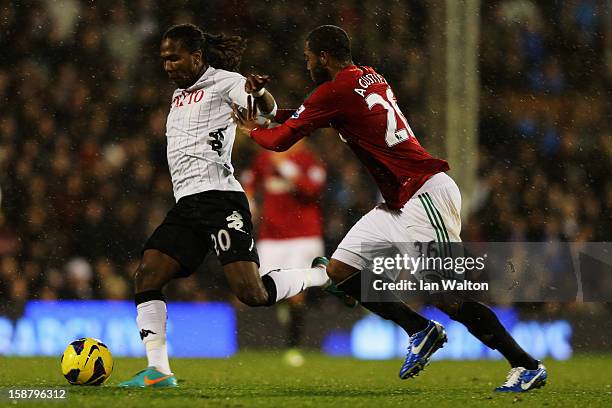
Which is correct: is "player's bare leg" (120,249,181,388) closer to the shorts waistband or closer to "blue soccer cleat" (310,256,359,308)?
"blue soccer cleat" (310,256,359,308)

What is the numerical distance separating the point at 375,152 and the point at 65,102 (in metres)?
6.41

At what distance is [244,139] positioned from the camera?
38.7 ft

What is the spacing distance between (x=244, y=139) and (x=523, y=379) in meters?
6.05

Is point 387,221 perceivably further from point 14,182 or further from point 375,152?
point 14,182

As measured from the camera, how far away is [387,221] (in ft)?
20.6

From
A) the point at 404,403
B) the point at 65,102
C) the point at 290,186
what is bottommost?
the point at 404,403

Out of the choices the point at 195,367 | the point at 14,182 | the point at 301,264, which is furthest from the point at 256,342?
the point at 14,182

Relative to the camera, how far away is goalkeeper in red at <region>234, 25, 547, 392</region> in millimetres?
6148

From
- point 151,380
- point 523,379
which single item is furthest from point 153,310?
point 523,379

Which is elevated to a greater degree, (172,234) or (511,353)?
(172,234)

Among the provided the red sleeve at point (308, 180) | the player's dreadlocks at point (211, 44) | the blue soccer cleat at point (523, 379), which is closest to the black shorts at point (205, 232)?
the player's dreadlocks at point (211, 44)

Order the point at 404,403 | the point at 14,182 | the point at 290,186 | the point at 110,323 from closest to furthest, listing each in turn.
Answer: the point at 404,403
the point at 110,323
the point at 290,186
the point at 14,182

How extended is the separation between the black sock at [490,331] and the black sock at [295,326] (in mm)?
3989

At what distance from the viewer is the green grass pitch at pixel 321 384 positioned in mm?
5625
